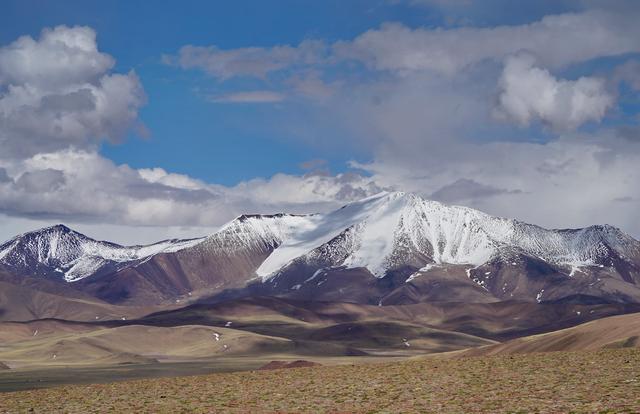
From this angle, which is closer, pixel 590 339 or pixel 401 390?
pixel 401 390

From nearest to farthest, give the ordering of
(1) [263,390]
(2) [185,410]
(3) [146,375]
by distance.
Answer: (2) [185,410] < (1) [263,390] < (3) [146,375]

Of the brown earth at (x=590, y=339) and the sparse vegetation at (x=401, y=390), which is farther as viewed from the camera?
the brown earth at (x=590, y=339)

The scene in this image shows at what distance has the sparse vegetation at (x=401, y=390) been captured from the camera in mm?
38531

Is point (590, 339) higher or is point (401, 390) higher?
point (590, 339)

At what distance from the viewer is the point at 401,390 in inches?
1786

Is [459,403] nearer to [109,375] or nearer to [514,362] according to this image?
[514,362]

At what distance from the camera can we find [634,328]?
9625 centimetres

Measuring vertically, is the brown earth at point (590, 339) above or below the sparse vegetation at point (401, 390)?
above

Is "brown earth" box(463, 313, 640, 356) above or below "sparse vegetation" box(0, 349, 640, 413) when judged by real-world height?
above

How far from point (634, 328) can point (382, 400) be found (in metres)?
62.1

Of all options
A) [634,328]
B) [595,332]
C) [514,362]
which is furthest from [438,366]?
[595,332]

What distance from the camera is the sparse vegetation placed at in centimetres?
3853

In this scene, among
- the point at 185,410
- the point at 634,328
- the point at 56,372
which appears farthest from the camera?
the point at 56,372

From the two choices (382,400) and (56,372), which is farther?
(56,372)
